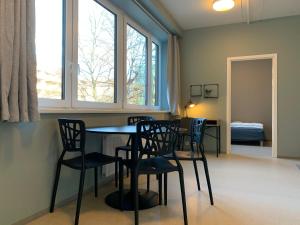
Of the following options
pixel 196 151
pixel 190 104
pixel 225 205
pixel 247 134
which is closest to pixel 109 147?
pixel 196 151

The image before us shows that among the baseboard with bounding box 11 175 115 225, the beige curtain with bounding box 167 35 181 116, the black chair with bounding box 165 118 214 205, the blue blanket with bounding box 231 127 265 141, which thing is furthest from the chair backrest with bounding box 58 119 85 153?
the blue blanket with bounding box 231 127 265 141

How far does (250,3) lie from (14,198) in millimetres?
4187

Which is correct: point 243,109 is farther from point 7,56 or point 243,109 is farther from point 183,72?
point 7,56

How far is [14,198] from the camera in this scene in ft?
5.83

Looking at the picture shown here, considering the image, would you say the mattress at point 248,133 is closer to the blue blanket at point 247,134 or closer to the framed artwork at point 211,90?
the blue blanket at point 247,134

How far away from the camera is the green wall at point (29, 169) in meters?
1.71

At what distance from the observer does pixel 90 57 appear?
2979mm

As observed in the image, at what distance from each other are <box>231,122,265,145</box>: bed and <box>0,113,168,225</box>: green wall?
192 inches

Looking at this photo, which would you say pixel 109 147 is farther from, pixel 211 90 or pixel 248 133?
pixel 248 133

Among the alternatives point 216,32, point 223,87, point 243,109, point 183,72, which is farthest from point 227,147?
point 243,109

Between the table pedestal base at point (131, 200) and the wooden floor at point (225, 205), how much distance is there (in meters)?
0.07

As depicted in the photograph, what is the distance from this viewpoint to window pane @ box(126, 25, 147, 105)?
393 centimetres

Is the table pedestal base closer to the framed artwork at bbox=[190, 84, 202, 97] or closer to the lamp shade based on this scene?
the lamp shade

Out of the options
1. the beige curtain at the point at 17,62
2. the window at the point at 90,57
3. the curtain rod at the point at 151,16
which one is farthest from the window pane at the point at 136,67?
the beige curtain at the point at 17,62
